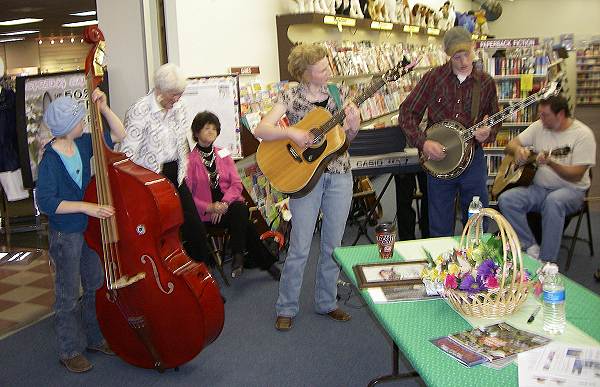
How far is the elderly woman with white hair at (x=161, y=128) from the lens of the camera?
9.97ft

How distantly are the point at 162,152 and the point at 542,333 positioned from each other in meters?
2.15

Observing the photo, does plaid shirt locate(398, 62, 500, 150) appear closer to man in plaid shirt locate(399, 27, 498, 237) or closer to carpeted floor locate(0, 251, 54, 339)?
man in plaid shirt locate(399, 27, 498, 237)

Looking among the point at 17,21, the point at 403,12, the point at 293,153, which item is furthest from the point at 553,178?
the point at 17,21

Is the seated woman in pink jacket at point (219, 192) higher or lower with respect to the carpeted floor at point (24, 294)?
higher

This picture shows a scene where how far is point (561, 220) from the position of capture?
4004mm

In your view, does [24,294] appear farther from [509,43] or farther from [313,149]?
[509,43]

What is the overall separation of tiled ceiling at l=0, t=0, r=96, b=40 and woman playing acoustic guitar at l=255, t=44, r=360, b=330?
7208 mm

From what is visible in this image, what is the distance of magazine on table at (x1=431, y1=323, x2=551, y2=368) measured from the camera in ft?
5.06

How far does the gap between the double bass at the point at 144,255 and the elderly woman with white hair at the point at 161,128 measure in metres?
0.39

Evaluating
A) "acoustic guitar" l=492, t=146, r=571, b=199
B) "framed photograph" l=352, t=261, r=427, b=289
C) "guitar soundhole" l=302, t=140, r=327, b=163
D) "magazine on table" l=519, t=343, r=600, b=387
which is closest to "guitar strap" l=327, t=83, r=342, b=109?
"guitar soundhole" l=302, t=140, r=327, b=163

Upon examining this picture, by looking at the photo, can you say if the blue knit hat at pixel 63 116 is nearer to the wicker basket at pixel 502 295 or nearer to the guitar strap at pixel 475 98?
the wicker basket at pixel 502 295

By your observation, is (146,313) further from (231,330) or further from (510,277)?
(510,277)

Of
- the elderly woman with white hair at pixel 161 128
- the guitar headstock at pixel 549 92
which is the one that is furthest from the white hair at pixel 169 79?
the guitar headstock at pixel 549 92

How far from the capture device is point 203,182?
4.22 meters
